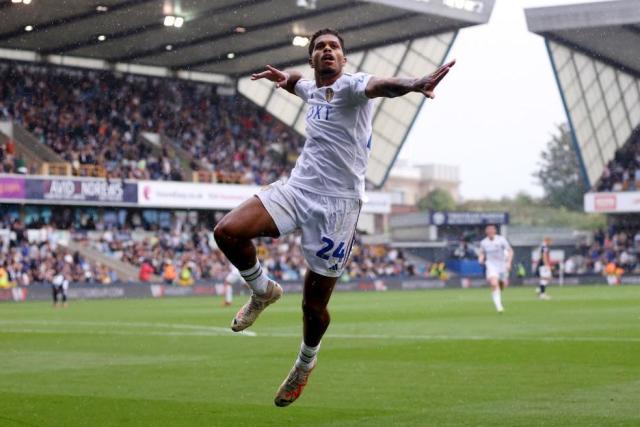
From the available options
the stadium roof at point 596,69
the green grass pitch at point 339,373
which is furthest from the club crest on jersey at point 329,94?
the stadium roof at point 596,69

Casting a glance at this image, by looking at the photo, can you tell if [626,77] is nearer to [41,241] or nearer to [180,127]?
[180,127]

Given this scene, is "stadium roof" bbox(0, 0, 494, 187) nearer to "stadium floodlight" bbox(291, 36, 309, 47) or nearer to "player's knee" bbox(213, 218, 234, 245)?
"stadium floodlight" bbox(291, 36, 309, 47)

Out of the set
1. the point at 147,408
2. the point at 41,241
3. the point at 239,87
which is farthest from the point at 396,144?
the point at 147,408

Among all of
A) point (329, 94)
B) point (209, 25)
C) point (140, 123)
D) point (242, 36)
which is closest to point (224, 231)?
point (329, 94)

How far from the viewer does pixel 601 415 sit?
1062 cm

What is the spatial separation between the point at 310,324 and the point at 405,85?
Answer: 263 cm

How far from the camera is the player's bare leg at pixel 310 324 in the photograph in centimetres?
966

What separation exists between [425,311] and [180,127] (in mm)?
35659

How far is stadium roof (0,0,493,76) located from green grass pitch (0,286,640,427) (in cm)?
2980

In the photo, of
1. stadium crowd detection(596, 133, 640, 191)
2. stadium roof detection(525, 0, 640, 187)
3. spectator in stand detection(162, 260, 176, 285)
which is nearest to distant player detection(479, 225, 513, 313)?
spectator in stand detection(162, 260, 176, 285)

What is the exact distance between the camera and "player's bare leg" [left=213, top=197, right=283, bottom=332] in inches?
349

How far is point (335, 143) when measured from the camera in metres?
9.27

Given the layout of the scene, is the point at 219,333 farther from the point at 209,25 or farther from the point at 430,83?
the point at 209,25

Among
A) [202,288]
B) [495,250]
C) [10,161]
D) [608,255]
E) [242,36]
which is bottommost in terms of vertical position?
[202,288]
